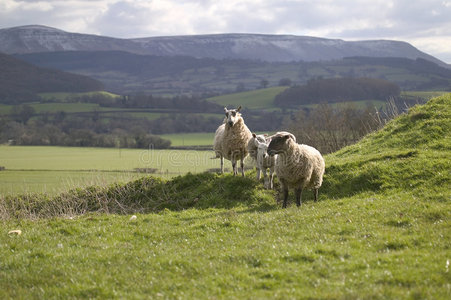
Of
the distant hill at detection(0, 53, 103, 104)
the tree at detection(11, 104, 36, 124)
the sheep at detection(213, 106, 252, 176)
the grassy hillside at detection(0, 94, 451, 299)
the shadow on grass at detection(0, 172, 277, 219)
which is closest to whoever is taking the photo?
the grassy hillside at detection(0, 94, 451, 299)

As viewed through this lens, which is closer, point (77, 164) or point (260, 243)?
point (260, 243)

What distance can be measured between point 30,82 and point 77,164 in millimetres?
135936

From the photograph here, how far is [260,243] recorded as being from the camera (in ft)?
33.5

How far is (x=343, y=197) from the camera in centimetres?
1628

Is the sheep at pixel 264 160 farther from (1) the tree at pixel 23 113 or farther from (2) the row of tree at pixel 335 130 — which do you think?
(1) the tree at pixel 23 113

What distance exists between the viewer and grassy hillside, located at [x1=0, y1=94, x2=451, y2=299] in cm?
781

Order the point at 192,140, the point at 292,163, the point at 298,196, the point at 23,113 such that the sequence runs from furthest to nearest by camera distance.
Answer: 1. the point at 23,113
2. the point at 192,140
3. the point at 298,196
4. the point at 292,163

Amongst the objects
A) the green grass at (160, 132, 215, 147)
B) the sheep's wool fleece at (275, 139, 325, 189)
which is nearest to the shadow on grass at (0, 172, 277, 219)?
the sheep's wool fleece at (275, 139, 325, 189)

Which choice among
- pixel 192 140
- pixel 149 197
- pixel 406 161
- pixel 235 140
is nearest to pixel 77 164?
pixel 192 140

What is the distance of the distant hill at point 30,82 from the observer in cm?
15131

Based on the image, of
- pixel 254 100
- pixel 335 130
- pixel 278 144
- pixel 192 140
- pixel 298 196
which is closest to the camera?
pixel 278 144

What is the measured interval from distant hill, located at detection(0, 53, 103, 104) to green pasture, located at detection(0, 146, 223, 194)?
292ft

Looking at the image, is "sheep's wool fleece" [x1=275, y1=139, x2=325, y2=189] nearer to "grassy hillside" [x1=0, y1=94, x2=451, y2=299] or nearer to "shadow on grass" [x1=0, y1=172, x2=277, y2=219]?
"grassy hillside" [x1=0, y1=94, x2=451, y2=299]

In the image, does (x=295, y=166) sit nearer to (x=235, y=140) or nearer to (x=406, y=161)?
(x=235, y=140)
